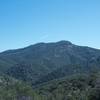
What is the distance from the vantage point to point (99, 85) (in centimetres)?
6581

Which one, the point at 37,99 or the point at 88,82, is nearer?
the point at 37,99

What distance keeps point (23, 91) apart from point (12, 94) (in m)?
10.9

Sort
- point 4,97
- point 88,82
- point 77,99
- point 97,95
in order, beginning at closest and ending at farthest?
point 97,95, point 77,99, point 4,97, point 88,82

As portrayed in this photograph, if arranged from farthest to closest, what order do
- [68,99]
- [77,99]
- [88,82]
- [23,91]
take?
[88,82] → [23,91] → [68,99] → [77,99]

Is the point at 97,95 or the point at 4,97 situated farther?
the point at 4,97

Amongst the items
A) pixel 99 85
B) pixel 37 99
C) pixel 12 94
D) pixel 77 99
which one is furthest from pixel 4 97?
pixel 99 85

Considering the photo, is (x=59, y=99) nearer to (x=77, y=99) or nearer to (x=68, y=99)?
(x=68, y=99)

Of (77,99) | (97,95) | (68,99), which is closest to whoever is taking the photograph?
(97,95)

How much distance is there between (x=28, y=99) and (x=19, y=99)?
360cm

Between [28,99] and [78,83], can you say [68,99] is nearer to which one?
[28,99]

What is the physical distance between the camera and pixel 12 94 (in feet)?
372

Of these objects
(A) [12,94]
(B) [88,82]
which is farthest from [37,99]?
(B) [88,82]

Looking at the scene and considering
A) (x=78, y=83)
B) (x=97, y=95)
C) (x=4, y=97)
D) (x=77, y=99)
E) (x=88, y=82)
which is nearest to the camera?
(x=97, y=95)

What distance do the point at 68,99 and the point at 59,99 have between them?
274 inches
